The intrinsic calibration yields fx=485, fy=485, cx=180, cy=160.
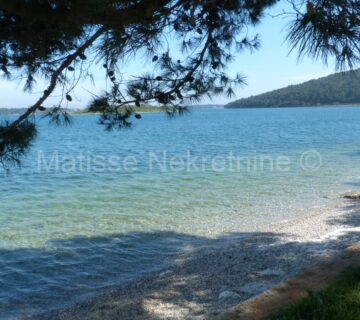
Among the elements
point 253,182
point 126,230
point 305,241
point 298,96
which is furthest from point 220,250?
point 298,96

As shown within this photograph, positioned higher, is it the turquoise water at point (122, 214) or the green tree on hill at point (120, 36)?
the green tree on hill at point (120, 36)

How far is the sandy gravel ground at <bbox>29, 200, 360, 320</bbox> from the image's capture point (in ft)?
15.2

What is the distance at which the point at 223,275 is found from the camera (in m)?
5.62

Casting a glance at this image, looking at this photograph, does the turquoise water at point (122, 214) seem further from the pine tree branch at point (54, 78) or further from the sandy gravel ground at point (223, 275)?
the sandy gravel ground at point (223, 275)

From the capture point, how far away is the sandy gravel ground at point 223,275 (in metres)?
4.63

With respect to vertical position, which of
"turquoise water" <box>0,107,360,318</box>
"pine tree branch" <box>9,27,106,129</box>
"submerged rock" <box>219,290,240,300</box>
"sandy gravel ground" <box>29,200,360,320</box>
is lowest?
"turquoise water" <box>0,107,360,318</box>

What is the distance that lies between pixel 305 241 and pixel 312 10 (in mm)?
4136

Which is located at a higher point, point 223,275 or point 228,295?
point 228,295

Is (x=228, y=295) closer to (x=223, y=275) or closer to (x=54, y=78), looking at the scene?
(x=223, y=275)

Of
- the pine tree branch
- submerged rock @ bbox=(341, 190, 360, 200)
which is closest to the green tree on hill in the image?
the pine tree branch

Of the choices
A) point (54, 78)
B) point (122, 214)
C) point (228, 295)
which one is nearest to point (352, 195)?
point (122, 214)

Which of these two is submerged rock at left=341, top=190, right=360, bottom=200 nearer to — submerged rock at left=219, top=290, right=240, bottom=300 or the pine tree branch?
submerged rock at left=219, top=290, right=240, bottom=300

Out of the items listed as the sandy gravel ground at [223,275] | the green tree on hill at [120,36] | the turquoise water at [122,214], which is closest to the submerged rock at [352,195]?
the turquoise water at [122,214]

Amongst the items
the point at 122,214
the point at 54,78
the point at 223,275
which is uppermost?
the point at 54,78
